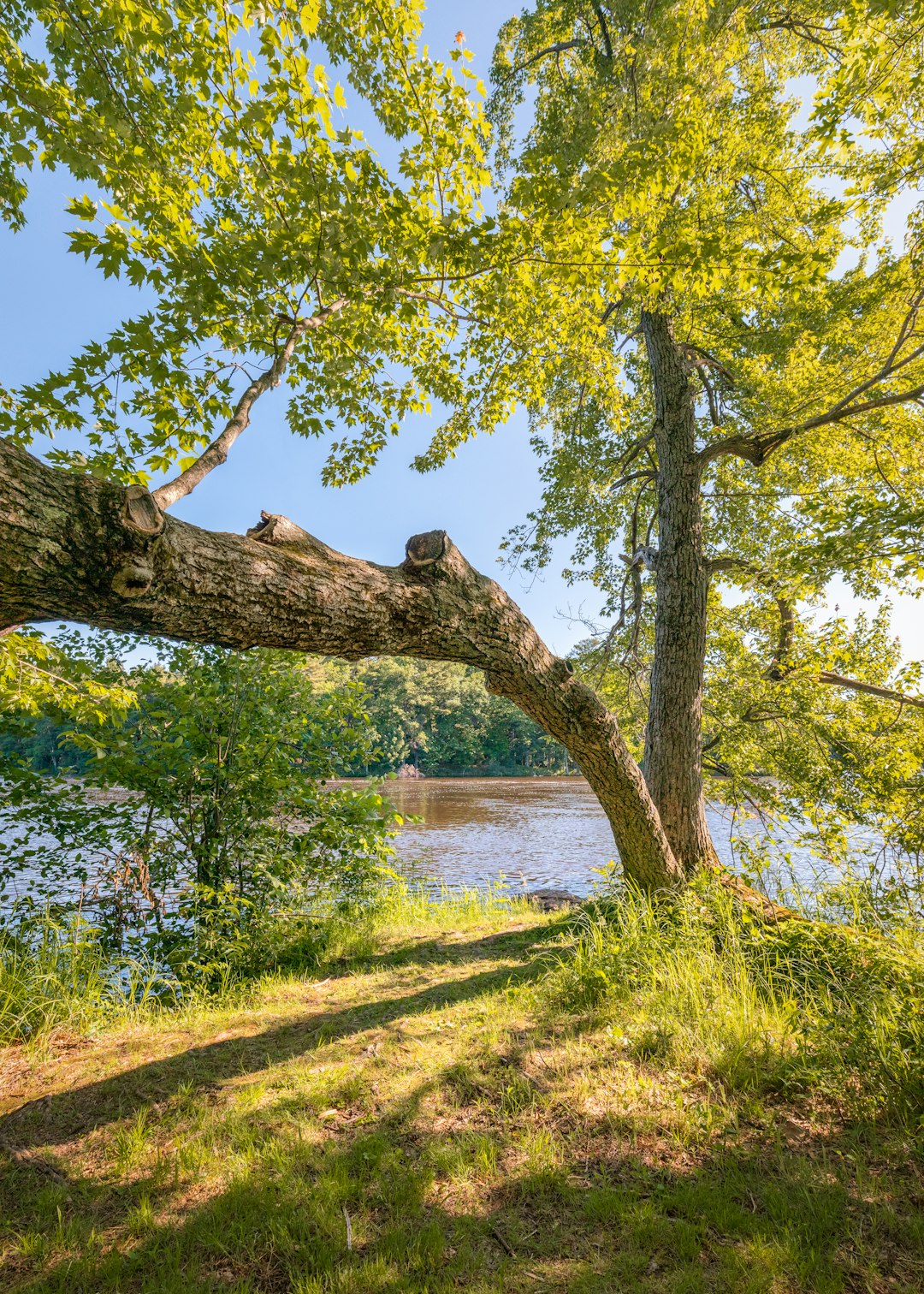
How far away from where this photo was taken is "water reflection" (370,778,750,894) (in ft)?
39.8

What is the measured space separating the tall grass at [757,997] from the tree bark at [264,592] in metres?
1.16

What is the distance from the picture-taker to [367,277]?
3.25 metres

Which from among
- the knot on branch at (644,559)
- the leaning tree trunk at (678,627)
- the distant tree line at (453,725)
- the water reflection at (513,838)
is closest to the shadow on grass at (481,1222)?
the leaning tree trunk at (678,627)

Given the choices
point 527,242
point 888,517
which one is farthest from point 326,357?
point 888,517

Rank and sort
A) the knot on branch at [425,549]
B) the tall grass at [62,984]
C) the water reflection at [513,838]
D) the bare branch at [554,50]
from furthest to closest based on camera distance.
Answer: the water reflection at [513,838], the bare branch at [554,50], the tall grass at [62,984], the knot on branch at [425,549]

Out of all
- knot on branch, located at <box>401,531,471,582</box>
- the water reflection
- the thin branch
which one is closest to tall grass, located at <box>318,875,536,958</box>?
the water reflection

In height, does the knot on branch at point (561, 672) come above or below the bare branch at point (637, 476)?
below

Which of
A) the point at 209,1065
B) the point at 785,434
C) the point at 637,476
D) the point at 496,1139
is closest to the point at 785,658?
the point at 785,434

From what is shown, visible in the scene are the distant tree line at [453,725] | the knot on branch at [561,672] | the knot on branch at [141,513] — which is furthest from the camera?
the distant tree line at [453,725]

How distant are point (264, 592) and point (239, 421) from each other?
62.1 inches

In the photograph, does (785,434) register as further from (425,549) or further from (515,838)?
(515,838)

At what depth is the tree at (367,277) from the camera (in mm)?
2215

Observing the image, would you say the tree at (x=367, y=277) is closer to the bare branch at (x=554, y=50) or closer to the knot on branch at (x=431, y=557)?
the knot on branch at (x=431, y=557)

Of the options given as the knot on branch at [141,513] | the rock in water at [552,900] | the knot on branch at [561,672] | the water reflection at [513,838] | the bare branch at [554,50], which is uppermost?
the bare branch at [554,50]
